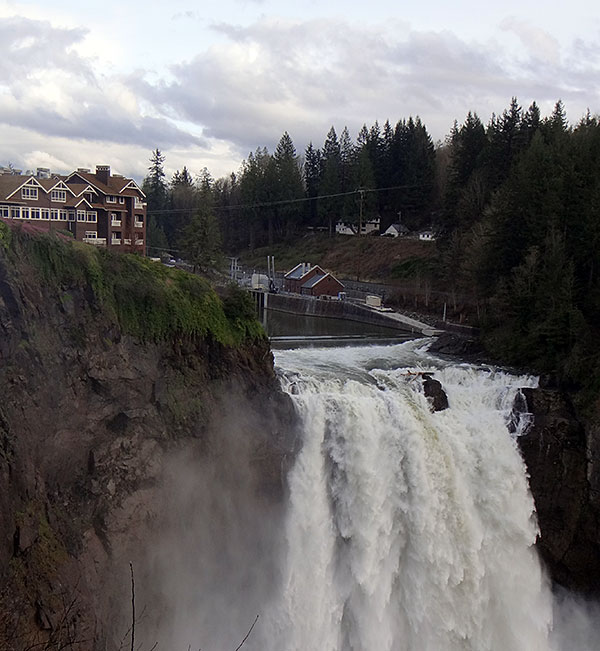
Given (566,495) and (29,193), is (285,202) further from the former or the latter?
(566,495)

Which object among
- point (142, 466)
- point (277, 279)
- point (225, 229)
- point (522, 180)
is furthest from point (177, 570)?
point (225, 229)

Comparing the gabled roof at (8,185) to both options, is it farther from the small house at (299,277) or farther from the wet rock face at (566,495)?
the small house at (299,277)

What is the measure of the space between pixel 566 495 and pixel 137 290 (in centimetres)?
1775

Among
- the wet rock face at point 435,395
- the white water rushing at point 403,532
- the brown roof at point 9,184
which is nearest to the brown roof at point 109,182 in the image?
the brown roof at point 9,184

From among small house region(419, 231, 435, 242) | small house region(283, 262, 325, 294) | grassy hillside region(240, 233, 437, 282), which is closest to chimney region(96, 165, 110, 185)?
small house region(283, 262, 325, 294)

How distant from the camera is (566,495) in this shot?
79.0ft

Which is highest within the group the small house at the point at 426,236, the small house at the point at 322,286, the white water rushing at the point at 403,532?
the small house at the point at 426,236

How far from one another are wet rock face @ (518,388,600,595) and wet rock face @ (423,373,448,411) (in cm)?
332

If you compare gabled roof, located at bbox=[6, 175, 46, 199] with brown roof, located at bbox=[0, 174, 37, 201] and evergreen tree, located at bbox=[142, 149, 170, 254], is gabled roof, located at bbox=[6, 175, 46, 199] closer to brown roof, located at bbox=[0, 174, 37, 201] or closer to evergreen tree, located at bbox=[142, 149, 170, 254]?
brown roof, located at bbox=[0, 174, 37, 201]

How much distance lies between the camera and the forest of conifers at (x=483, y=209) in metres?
29.9

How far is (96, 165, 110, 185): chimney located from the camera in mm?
35812

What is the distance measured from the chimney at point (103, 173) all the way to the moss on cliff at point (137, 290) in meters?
15.1

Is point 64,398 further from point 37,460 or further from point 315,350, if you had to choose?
point 315,350

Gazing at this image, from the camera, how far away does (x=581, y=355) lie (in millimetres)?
26844
